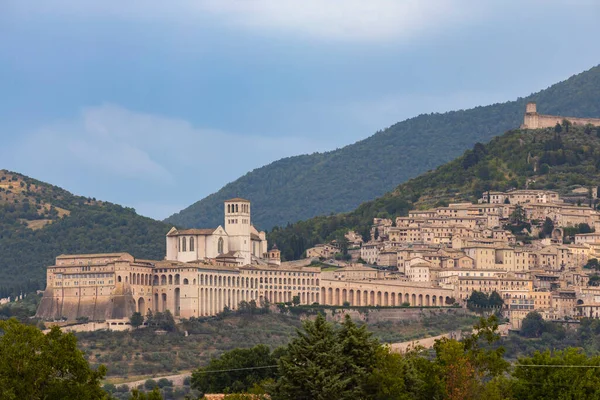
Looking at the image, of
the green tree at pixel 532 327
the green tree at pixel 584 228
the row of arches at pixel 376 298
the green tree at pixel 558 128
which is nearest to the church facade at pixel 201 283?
the row of arches at pixel 376 298

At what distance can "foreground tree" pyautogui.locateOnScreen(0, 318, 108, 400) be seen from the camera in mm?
50938

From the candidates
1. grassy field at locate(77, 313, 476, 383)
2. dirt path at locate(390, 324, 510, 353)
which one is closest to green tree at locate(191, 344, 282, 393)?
grassy field at locate(77, 313, 476, 383)

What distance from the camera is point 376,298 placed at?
130m

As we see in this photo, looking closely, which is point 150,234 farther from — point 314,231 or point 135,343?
point 135,343

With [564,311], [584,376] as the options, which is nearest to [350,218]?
[564,311]

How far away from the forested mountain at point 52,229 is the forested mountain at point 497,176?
739 inches

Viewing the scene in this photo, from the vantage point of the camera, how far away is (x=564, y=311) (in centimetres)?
13025

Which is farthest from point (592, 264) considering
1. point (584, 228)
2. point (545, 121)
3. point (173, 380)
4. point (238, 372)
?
point (238, 372)

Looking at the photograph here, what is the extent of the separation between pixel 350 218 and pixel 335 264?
20169mm

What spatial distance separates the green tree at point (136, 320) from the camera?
119m

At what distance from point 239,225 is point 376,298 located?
12245 mm

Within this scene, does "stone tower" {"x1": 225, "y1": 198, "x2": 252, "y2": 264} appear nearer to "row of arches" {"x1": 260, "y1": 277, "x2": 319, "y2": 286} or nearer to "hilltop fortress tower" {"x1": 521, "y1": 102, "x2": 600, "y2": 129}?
"row of arches" {"x1": 260, "y1": 277, "x2": 319, "y2": 286}

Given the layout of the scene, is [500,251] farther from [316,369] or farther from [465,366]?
[316,369]

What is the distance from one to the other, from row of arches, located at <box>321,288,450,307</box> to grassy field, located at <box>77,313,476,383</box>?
4.48 metres
